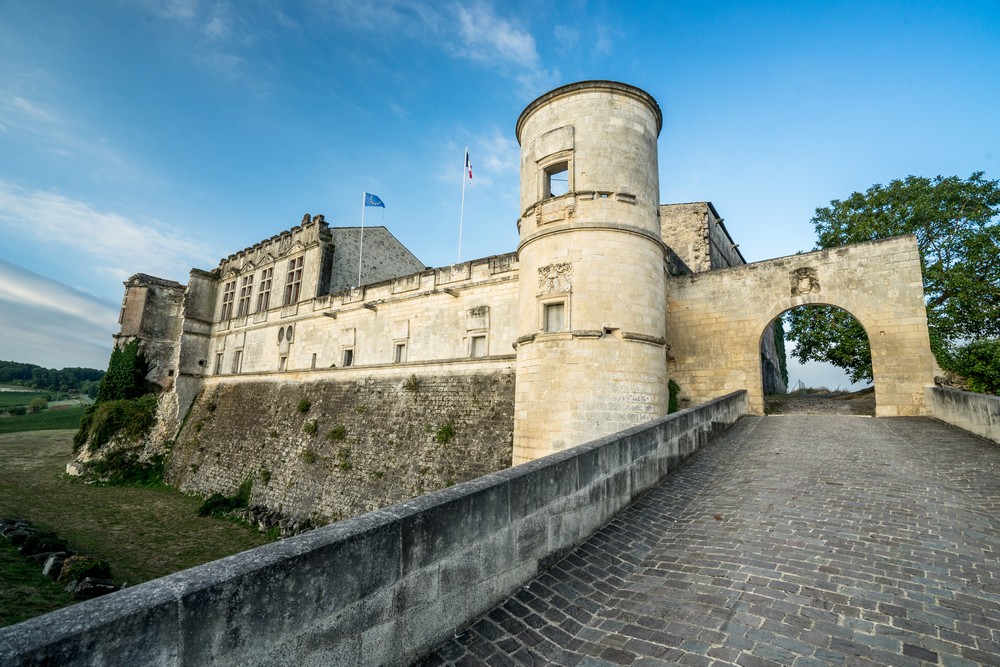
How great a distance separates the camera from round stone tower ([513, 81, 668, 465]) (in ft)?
35.8

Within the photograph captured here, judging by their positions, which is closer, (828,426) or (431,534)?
(431,534)

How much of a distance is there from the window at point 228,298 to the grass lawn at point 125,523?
443 inches

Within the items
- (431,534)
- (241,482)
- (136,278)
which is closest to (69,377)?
(136,278)

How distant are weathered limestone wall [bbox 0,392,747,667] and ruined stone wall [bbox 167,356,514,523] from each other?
27.8 ft

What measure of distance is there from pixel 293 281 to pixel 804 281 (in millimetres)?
23750

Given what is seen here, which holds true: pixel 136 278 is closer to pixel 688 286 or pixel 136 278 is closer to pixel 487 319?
pixel 487 319

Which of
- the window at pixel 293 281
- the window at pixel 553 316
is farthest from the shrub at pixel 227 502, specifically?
the window at pixel 553 316

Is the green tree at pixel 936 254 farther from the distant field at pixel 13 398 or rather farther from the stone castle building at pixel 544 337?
the distant field at pixel 13 398

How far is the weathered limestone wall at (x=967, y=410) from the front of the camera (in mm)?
8203

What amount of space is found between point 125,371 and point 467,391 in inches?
953

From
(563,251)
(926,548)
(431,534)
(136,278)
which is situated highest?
(136,278)

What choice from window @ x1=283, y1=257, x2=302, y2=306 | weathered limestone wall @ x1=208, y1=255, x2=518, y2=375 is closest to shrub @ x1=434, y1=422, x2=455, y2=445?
weathered limestone wall @ x1=208, y1=255, x2=518, y2=375

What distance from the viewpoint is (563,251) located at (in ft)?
38.6

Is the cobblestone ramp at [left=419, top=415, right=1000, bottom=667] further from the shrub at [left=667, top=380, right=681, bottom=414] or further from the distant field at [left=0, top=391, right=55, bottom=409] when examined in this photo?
the distant field at [left=0, top=391, right=55, bottom=409]
